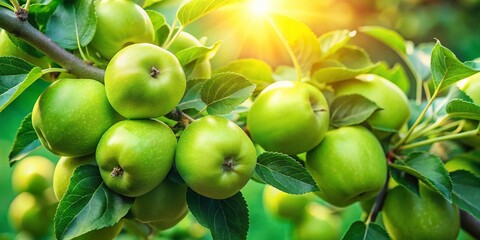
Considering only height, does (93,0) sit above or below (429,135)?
above

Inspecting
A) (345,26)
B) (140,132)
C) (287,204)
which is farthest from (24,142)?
(345,26)

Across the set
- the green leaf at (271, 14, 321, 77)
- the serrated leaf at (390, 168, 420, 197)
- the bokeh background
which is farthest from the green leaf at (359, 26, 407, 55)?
the bokeh background

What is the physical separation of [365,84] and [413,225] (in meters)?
0.18

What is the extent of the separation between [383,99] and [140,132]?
0.33 metres

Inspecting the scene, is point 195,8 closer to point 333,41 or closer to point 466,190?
point 333,41

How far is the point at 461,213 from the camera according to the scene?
0.75 m

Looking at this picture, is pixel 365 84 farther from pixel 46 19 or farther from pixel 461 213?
pixel 46 19

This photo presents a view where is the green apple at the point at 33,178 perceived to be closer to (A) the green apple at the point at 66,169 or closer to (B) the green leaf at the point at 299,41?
(A) the green apple at the point at 66,169

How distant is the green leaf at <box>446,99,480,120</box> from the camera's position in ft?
1.89

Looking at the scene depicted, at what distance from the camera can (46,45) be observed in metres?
0.53

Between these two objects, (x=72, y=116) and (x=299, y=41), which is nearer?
(x=72, y=116)

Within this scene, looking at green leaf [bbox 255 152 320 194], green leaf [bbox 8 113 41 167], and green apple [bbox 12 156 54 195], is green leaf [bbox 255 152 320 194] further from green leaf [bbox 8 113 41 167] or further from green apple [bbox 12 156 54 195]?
green apple [bbox 12 156 54 195]

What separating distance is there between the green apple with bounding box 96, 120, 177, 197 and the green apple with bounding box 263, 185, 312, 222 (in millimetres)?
499

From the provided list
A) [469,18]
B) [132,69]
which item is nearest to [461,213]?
[132,69]
